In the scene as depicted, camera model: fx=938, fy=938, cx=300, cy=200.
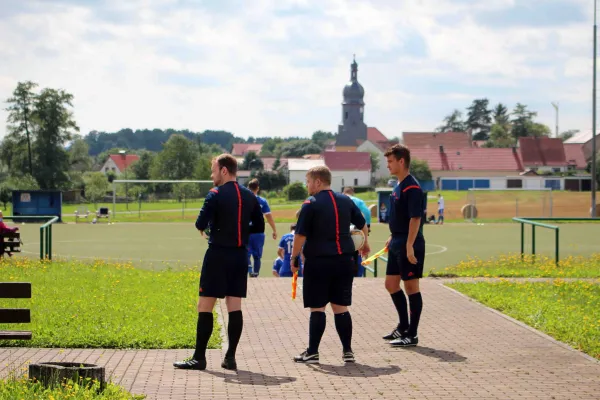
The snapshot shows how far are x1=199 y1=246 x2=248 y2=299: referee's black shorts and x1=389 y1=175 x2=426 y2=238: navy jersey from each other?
1.96m

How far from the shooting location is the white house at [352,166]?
119562 mm

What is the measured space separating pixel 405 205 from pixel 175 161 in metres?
108

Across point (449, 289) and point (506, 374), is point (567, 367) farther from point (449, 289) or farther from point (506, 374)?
point (449, 289)

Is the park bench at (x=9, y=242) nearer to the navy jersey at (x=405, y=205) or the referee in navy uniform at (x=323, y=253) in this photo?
the navy jersey at (x=405, y=205)

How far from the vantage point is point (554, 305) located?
41.5 ft

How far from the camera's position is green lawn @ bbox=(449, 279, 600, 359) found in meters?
10.3

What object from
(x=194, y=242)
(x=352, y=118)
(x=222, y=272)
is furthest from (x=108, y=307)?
(x=352, y=118)

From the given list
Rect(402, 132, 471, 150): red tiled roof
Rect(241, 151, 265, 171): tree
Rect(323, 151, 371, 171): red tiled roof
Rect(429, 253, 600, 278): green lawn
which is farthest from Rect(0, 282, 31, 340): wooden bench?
Rect(402, 132, 471, 150): red tiled roof

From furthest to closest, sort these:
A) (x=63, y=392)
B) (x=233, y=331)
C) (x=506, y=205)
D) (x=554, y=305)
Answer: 1. (x=506, y=205)
2. (x=554, y=305)
3. (x=233, y=331)
4. (x=63, y=392)

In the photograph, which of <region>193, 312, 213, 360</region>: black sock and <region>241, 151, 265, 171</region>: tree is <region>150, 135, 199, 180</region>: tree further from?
<region>193, 312, 213, 360</region>: black sock

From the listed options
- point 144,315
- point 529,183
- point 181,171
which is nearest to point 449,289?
point 144,315

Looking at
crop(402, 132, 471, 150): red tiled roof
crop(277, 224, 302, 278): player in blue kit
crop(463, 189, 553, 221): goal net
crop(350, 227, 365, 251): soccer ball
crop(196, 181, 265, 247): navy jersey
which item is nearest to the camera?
crop(196, 181, 265, 247): navy jersey

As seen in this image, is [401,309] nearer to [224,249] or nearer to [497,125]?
[224,249]

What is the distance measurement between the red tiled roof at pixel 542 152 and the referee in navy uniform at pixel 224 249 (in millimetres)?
111131
